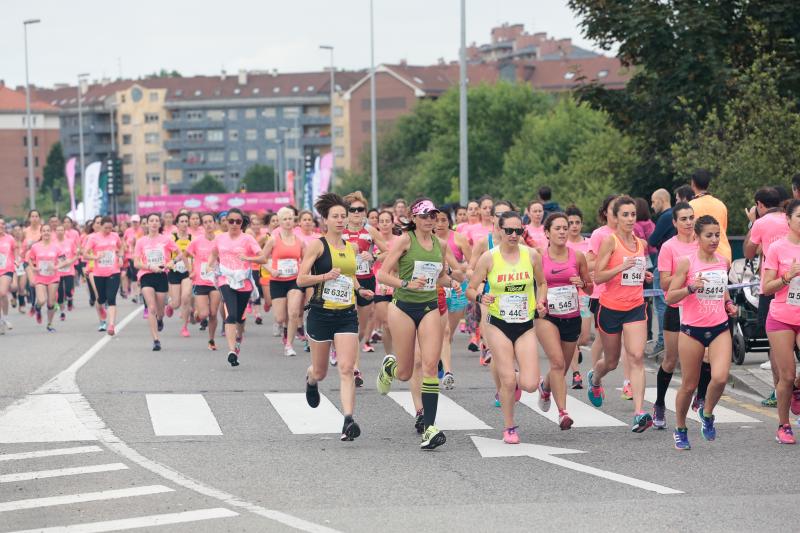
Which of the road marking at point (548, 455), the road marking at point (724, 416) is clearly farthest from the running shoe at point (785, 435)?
the road marking at point (548, 455)

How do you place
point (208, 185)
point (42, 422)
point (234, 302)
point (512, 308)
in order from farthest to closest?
point (208, 185) < point (234, 302) < point (42, 422) < point (512, 308)

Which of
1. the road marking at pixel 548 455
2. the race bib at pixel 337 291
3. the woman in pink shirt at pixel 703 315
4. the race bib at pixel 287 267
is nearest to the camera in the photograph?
the road marking at pixel 548 455

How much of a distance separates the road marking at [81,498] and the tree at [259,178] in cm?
17878

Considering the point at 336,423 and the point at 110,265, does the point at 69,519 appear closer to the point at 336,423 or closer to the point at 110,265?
the point at 336,423

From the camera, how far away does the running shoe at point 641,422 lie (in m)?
11.4

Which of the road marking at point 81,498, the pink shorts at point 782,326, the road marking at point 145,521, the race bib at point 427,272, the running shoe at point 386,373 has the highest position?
the race bib at point 427,272

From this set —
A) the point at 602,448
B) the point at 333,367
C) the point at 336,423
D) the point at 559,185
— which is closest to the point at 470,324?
the point at 333,367

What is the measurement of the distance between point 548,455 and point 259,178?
180 m

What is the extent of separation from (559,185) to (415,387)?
55.3 m

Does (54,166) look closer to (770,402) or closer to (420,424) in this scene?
(770,402)

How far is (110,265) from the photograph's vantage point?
909 inches

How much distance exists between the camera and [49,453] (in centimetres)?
1066

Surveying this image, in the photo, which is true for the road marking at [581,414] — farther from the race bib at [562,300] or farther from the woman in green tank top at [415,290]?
the woman in green tank top at [415,290]

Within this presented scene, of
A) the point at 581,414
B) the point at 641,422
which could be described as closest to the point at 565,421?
the point at 641,422
